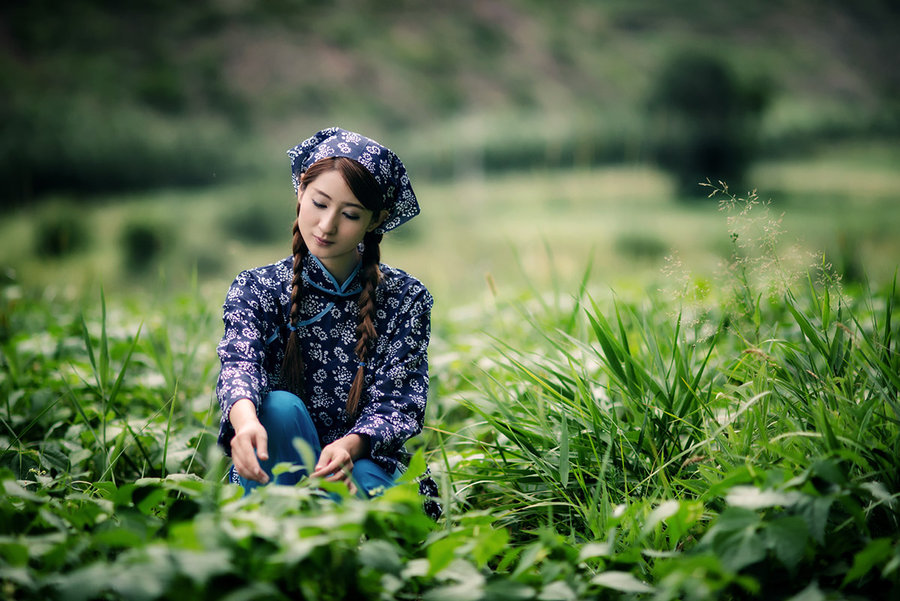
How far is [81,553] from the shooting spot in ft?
3.39

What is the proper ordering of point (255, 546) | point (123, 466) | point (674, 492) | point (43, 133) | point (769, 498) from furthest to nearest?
point (43, 133)
point (123, 466)
point (674, 492)
point (769, 498)
point (255, 546)

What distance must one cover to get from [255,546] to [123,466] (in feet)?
3.74

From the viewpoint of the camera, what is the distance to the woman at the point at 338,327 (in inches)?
57.0

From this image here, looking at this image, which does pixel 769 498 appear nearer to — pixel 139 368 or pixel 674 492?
pixel 674 492

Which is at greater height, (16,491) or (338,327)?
(338,327)

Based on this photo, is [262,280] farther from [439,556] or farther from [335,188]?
[439,556]

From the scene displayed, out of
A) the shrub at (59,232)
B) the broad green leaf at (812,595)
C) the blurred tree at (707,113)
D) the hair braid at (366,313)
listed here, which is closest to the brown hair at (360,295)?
the hair braid at (366,313)

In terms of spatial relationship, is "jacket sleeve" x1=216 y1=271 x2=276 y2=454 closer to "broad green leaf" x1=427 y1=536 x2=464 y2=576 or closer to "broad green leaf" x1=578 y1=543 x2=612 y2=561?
"broad green leaf" x1=427 y1=536 x2=464 y2=576

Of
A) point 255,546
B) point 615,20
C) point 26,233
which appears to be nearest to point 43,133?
point 26,233

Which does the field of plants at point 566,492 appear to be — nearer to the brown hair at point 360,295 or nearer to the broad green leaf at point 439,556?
the broad green leaf at point 439,556

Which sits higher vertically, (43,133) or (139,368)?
(43,133)

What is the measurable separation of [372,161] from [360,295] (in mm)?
332

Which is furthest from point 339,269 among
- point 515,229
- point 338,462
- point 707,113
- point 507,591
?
point 707,113

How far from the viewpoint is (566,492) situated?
62.6 inches
